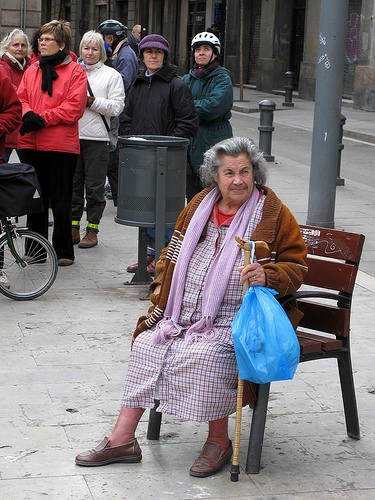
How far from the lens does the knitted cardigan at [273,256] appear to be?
13.5ft

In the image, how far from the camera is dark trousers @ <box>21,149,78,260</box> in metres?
7.66

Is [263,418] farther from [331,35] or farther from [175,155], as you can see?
[331,35]

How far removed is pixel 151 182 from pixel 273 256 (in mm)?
2825

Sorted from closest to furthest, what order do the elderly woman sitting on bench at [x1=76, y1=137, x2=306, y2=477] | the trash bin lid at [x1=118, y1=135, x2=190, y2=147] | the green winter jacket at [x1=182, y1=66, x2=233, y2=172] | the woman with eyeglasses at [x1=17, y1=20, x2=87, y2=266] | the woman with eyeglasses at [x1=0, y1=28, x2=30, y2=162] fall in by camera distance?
1. the elderly woman sitting on bench at [x1=76, y1=137, x2=306, y2=477]
2. the trash bin lid at [x1=118, y1=135, x2=190, y2=147]
3. the woman with eyeglasses at [x1=17, y1=20, x2=87, y2=266]
4. the green winter jacket at [x1=182, y1=66, x2=233, y2=172]
5. the woman with eyeglasses at [x1=0, y1=28, x2=30, y2=162]

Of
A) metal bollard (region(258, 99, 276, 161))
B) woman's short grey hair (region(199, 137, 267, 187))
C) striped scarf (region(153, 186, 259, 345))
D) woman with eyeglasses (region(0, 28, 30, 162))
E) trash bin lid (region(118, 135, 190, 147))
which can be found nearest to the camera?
striped scarf (region(153, 186, 259, 345))

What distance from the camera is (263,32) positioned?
99.8ft

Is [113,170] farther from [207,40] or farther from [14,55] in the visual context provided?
[207,40]

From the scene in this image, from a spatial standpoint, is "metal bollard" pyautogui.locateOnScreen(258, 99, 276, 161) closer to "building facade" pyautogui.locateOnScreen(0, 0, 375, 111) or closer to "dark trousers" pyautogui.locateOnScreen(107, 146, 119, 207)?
"dark trousers" pyautogui.locateOnScreen(107, 146, 119, 207)

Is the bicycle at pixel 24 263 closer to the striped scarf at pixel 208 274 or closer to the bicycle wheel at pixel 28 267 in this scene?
the bicycle wheel at pixel 28 267

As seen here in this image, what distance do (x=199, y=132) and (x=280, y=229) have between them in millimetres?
4120

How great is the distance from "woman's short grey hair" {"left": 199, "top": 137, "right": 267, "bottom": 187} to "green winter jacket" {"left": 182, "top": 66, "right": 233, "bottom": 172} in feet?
12.1

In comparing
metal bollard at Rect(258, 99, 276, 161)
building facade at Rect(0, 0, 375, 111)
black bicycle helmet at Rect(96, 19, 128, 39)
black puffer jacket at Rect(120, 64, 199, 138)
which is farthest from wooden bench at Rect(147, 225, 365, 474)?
building facade at Rect(0, 0, 375, 111)

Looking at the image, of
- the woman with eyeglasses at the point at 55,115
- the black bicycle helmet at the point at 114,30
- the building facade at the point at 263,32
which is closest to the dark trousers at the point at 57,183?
the woman with eyeglasses at the point at 55,115

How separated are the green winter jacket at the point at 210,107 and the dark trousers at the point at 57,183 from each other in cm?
109
